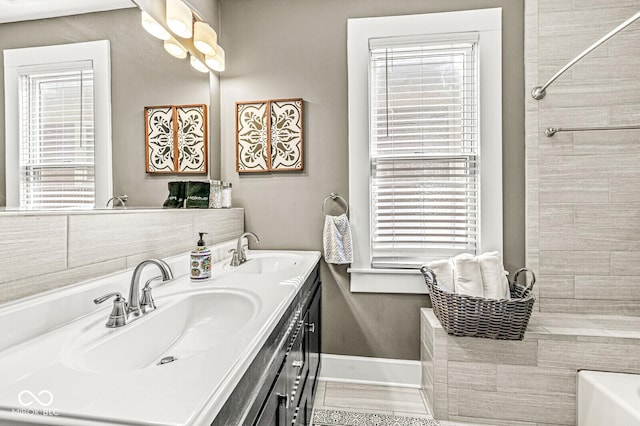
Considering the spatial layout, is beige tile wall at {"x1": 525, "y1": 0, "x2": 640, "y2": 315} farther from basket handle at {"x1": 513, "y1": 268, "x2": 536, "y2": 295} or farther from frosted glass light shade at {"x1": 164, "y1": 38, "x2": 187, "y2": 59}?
frosted glass light shade at {"x1": 164, "y1": 38, "x2": 187, "y2": 59}

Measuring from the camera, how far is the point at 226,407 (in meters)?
0.58

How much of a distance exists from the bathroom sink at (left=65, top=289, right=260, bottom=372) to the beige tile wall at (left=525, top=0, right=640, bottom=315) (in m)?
1.83

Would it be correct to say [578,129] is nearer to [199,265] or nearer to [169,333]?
[199,265]

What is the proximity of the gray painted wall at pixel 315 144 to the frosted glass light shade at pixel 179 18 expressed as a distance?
498 mm

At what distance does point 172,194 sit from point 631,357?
239 cm

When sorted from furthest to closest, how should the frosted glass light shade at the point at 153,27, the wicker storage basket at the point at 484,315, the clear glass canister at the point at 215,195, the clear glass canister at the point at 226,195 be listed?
the clear glass canister at the point at 226,195
the clear glass canister at the point at 215,195
the wicker storage basket at the point at 484,315
the frosted glass light shade at the point at 153,27

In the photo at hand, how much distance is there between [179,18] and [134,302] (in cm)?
146

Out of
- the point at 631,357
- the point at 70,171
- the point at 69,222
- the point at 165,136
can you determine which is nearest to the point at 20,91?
the point at 70,171

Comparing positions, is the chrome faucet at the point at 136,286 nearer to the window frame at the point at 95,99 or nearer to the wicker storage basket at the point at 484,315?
the window frame at the point at 95,99

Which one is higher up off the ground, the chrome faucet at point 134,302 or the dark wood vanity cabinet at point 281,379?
the chrome faucet at point 134,302

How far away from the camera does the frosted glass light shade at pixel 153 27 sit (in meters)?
1.42

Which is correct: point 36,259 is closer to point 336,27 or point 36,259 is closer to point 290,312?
point 290,312

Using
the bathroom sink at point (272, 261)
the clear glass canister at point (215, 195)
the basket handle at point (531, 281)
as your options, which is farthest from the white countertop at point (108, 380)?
the basket handle at point (531, 281)

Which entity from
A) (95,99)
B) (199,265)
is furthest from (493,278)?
(95,99)
